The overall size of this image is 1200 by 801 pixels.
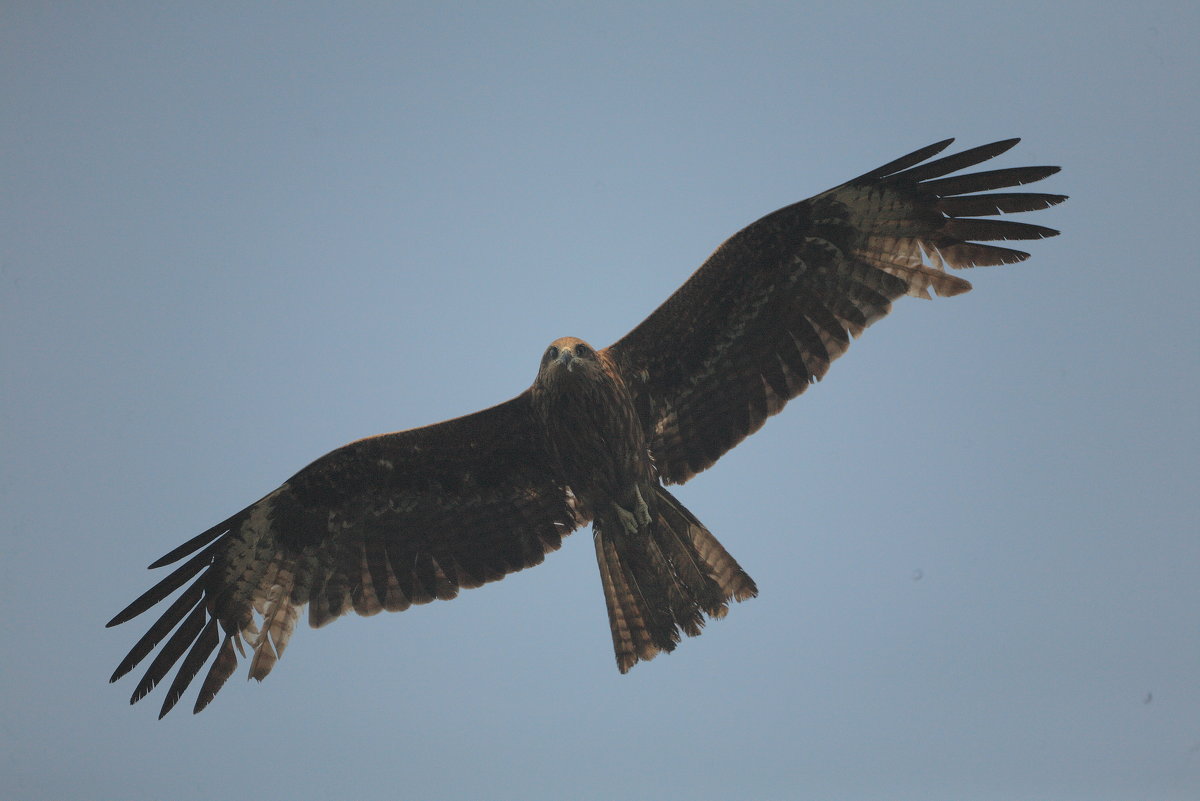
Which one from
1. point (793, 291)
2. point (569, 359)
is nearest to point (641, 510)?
point (569, 359)

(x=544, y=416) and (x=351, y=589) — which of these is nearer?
(x=544, y=416)

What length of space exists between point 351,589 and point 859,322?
4.61m

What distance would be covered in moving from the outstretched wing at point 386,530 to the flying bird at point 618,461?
1 centimetres

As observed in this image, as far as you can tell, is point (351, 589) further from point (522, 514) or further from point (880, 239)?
point (880, 239)

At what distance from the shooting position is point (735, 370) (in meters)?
7.62

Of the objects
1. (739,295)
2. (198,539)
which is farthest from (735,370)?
(198,539)

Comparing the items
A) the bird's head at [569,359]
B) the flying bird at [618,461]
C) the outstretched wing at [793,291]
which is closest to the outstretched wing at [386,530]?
the flying bird at [618,461]

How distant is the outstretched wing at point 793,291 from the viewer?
6945mm

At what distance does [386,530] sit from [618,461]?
82.2 inches

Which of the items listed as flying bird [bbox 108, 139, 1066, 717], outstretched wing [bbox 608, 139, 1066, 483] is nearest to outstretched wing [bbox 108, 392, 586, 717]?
flying bird [bbox 108, 139, 1066, 717]

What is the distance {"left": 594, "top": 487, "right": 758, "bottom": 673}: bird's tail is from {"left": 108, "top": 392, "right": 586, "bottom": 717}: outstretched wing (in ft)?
1.99

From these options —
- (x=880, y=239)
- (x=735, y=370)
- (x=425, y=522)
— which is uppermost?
(x=880, y=239)

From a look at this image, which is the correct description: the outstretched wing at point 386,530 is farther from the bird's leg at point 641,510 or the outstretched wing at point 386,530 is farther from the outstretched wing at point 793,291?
the outstretched wing at point 793,291

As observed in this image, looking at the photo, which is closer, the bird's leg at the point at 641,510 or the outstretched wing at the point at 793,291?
the outstretched wing at the point at 793,291
